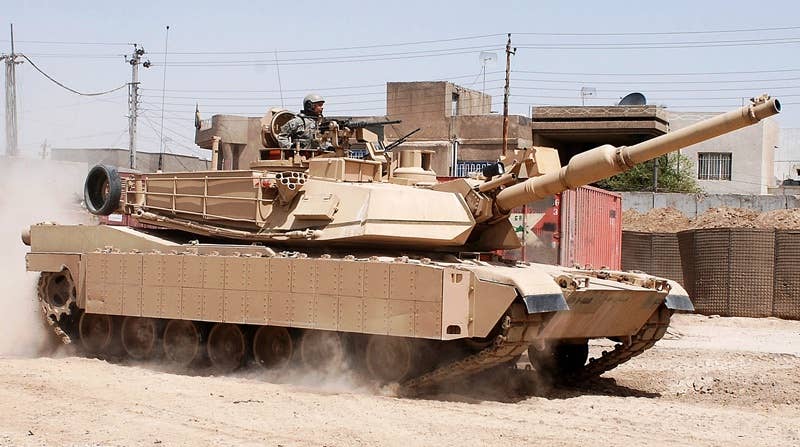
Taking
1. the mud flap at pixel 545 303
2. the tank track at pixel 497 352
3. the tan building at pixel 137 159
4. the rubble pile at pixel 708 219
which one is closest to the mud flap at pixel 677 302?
the mud flap at pixel 545 303

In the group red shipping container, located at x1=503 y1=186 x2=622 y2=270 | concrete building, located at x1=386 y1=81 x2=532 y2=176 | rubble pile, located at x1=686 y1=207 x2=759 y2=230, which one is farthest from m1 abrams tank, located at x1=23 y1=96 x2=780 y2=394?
concrete building, located at x1=386 y1=81 x2=532 y2=176

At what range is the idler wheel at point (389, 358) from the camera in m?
13.9

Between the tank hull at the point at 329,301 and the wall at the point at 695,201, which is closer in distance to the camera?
the tank hull at the point at 329,301

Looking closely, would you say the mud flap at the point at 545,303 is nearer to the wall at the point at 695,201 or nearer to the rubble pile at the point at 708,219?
the rubble pile at the point at 708,219

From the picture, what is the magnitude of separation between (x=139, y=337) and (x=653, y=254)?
1204 centimetres

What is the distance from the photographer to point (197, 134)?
4466 cm

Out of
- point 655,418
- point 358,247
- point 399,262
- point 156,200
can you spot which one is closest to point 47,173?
point 156,200

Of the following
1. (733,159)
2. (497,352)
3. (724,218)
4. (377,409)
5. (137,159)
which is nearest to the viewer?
(377,409)

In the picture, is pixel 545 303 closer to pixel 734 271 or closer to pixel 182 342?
pixel 182 342

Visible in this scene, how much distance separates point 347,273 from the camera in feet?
45.8

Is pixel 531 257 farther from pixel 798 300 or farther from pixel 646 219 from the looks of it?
pixel 646 219

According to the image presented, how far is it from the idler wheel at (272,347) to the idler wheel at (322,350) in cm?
25

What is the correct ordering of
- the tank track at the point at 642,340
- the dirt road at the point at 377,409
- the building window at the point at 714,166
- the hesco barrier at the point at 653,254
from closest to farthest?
the dirt road at the point at 377,409 → the tank track at the point at 642,340 → the hesco barrier at the point at 653,254 → the building window at the point at 714,166

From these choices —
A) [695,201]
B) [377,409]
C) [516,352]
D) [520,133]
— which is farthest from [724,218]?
[377,409]
